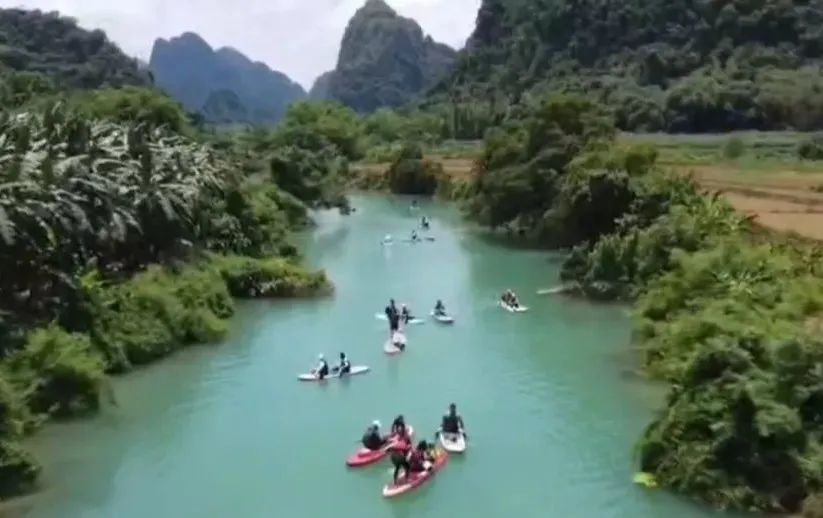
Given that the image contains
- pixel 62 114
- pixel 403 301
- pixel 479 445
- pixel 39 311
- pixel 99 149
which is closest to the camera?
pixel 479 445

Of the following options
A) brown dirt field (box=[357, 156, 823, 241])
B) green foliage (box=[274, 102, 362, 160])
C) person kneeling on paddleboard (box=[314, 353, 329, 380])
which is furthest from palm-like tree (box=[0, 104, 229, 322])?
green foliage (box=[274, 102, 362, 160])

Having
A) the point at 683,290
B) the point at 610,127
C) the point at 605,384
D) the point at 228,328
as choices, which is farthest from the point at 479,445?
the point at 610,127

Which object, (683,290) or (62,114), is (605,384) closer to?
(683,290)

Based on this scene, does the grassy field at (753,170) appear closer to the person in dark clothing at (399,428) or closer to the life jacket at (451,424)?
the life jacket at (451,424)

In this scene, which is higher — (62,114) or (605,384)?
(62,114)

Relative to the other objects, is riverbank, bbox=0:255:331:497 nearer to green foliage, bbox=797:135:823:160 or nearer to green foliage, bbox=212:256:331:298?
green foliage, bbox=212:256:331:298

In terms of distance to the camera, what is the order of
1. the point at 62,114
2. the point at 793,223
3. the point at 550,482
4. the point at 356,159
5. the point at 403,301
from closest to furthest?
the point at 550,482, the point at 62,114, the point at 403,301, the point at 793,223, the point at 356,159

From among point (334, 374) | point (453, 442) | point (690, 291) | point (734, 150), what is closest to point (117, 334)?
point (334, 374)

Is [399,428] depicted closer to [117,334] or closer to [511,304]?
[117,334]
